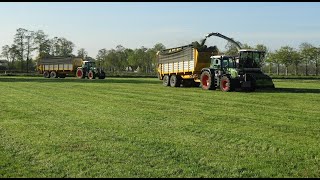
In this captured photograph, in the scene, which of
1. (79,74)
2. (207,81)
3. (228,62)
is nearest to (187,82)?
(207,81)

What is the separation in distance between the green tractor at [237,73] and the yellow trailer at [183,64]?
116cm

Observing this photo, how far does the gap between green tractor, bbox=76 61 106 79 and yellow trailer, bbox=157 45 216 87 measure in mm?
12294

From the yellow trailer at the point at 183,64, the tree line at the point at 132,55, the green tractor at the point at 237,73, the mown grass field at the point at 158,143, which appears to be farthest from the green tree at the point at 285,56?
the mown grass field at the point at 158,143

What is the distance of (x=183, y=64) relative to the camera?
2388 cm

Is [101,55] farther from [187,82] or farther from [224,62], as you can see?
[224,62]

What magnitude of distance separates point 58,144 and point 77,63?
3651 cm

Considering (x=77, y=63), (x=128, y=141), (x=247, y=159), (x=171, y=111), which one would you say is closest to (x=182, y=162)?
(x=247, y=159)

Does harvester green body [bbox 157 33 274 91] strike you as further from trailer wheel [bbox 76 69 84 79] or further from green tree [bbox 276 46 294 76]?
green tree [bbox 276 46 294 76]

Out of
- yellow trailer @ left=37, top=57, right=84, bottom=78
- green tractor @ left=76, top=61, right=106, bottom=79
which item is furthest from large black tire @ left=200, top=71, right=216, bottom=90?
yellow trailer @ left=37, top=57, right=84, bottom=78

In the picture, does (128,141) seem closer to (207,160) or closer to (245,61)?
(207,160)

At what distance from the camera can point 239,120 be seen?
31.3ft

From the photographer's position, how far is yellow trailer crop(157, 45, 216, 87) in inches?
893

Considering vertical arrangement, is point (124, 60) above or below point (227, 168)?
above

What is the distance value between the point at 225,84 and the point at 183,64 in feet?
15.4
